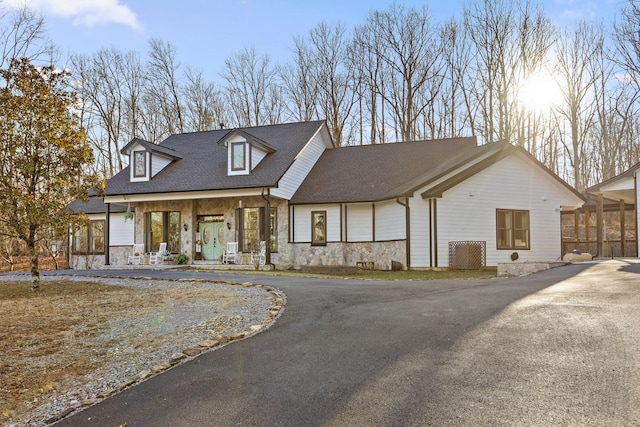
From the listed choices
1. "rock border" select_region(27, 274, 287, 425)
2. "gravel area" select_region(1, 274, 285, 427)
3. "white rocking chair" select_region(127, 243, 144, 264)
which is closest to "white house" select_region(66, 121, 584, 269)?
"white rocking chair" select_region(127, 243, 144, 264)

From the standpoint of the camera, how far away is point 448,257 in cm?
1866

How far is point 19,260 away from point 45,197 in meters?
23.9

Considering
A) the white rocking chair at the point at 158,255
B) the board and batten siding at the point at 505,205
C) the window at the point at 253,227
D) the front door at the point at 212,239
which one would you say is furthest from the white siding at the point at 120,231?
the board and batten siding at the point at 505,205

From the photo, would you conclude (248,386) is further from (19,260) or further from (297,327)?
(19,260)

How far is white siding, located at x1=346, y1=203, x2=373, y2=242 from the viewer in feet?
69.2

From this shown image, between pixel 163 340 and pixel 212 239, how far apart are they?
16249 millimetres

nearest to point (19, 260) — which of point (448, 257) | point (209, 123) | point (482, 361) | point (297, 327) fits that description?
point (209, 123)

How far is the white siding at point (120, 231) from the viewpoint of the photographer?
24500 mm

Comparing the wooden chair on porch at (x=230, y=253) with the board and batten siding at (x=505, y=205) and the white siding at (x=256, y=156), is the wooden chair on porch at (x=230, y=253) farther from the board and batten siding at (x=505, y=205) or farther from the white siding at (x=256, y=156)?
the board and batten siding at (x=505, y=205)

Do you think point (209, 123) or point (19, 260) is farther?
point (209, 123)

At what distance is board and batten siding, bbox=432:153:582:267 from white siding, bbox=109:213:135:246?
48.0 feet

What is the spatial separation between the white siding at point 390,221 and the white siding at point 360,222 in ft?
1.38

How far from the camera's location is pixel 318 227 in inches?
858

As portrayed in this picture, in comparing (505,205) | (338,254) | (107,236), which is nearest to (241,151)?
(338,254)
